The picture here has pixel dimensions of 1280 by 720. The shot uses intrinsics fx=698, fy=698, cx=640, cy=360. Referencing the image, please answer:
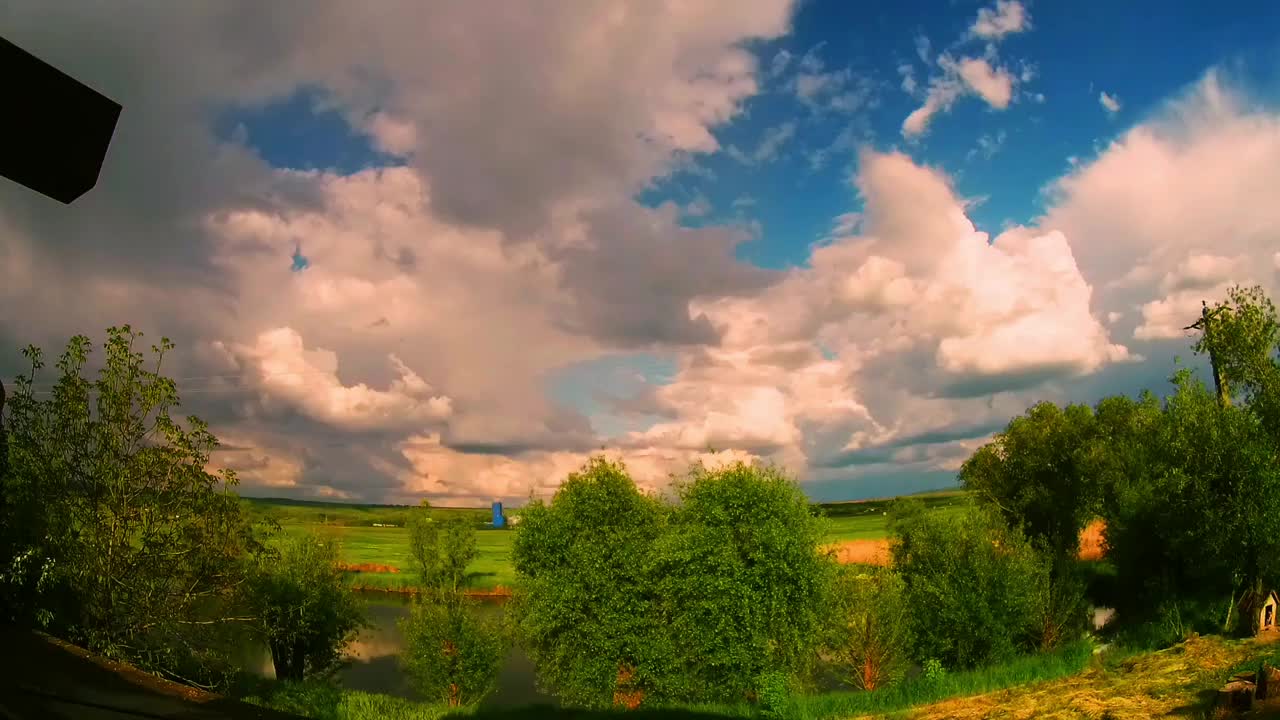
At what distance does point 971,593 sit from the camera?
48281 mm

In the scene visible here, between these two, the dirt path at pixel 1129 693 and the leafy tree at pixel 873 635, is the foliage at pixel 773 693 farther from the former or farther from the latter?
the leafy tree at pixel 873 635

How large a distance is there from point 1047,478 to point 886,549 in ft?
60.3

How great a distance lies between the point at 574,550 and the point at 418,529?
38727mm

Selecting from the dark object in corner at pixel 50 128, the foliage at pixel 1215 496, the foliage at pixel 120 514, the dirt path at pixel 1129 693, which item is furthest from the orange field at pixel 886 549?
the dark object in corner at pixel 50 128

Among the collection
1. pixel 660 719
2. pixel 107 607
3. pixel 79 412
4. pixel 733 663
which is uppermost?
pixel 79 412

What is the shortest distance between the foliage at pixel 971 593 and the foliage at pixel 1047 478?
53.1 feet

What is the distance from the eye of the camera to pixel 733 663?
40.5 meters

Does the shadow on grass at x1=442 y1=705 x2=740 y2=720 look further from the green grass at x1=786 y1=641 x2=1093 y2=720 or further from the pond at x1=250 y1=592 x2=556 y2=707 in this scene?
the pond at x1=250 y1=592 x2=556 y2=707

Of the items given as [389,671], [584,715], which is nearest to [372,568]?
[389,671]

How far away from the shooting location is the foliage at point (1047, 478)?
69.3 metres

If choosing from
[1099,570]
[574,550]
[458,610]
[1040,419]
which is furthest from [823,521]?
[1099,570]

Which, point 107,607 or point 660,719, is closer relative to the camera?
point 107,607

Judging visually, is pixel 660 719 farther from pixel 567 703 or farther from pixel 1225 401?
pixel 1225 401

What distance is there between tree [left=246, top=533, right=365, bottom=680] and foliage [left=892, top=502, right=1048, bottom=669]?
4334 centimetres
